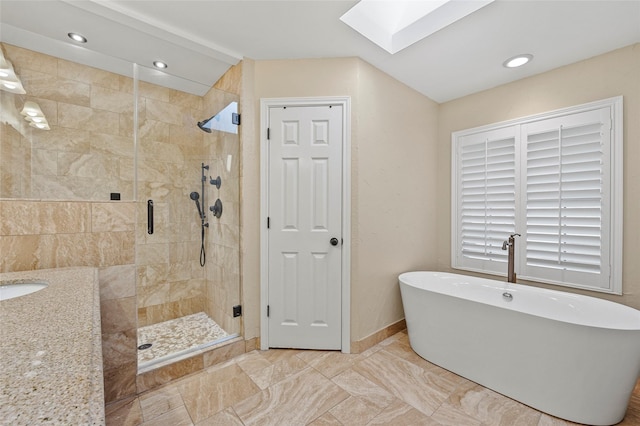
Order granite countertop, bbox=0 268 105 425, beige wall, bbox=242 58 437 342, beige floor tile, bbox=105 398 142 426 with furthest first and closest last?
beige wall, bbox=242 58 437 342 < beige floor tile, bbox=105 398 142 426 < granite countertop, bbox=0 268 105 425

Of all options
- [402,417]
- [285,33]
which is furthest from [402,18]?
[402,417]

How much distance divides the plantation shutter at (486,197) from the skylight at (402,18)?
1.31 metres

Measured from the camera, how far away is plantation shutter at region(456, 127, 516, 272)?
8.65 feet

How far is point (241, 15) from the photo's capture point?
182 centimetres

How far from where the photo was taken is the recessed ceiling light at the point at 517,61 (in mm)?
2206

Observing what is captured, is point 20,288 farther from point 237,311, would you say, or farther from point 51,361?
point 237,311

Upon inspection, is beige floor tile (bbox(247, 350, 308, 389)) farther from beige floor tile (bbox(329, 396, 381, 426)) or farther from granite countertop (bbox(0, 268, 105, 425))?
granite countertop (bbox(0, 268, 105, 425))

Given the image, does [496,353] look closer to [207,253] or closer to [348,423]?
[348,423]

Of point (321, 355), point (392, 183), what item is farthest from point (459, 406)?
point (392, 183)

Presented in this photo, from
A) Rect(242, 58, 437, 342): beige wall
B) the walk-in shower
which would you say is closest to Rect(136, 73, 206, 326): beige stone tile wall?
the walk-in shower

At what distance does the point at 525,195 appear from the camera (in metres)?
2.51

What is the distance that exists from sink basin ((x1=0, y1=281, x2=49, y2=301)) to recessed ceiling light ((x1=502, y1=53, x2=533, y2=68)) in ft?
10.9

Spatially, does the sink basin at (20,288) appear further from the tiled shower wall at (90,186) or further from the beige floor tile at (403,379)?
the beige floor tile at (403,379)

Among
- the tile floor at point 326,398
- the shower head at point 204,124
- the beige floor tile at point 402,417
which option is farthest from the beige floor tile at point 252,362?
the shower head at point 204,124
